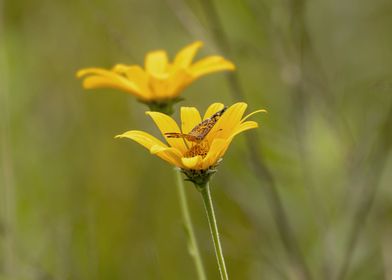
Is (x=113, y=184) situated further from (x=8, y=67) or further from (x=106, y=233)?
(x=8, y=67)

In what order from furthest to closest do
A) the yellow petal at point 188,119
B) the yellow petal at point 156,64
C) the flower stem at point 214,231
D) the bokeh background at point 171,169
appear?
the bokeh background at point 171,169 → the yellow petal at point 156,64 → the yellow petal at point 188,119 → the flower stem at point 214,231

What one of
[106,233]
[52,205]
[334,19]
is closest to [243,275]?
[106,233]

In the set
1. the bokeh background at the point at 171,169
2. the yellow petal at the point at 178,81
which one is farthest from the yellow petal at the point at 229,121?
the bokeh background at the point at 171,169

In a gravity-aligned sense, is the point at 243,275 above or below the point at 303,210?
below

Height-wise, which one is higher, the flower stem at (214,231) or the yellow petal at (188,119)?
the yellow petal at (188,119)

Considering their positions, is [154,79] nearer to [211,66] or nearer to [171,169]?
[211,66]

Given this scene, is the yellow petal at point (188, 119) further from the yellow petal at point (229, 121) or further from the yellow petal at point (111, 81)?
the yellow petal at point (111, 81)

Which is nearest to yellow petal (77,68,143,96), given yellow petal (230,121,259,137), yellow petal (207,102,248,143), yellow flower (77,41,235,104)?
yellow flower (77,41,235,104)
